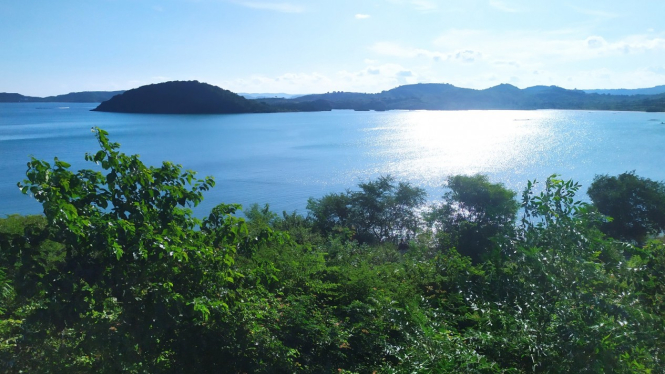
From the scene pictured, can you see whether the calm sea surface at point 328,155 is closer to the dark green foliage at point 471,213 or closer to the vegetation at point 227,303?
the dark green foliage at point 471,213

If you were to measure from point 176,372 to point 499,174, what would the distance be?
45.5 metres

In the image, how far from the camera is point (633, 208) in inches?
1029

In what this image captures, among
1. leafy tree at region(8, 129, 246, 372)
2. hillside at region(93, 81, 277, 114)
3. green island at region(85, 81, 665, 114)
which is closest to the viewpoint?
leafy tree at region(8, 129, 246, 372)

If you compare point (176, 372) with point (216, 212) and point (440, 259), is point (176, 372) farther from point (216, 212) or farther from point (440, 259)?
point (440, 259)

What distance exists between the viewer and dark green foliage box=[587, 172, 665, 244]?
2548 cm

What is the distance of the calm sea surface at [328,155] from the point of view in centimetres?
3947

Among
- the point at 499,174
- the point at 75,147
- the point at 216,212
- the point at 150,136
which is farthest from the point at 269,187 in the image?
the point at 150,136

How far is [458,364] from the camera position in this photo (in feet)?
13.4

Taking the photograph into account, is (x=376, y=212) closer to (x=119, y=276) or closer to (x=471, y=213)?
(x=471, y=213)

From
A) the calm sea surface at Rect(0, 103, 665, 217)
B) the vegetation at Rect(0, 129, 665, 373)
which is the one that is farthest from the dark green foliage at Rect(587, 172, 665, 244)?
the vegetation at Rect(0, 129, 665, 373)

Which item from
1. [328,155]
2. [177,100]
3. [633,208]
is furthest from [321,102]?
[633,208]

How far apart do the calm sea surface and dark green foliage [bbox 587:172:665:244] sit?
10978 mm

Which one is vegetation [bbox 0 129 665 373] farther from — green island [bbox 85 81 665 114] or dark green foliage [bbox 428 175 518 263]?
green island [bbox 85 81 665 114]

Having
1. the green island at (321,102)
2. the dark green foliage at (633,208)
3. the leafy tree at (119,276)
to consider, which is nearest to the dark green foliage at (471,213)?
the dark green foliage at (633,208)
